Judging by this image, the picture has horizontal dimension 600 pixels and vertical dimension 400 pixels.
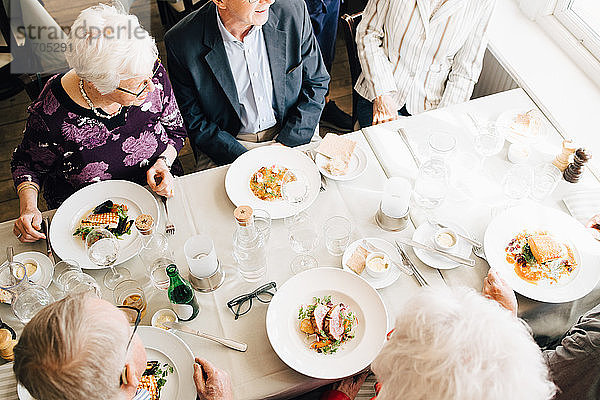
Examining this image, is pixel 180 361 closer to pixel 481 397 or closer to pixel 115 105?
pixel 481 397

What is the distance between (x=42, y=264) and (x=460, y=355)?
54.8 inches

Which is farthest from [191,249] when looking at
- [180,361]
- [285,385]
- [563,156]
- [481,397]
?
[563,156]

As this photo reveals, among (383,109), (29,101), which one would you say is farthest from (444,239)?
(29,101)

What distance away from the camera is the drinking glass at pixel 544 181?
1961 millimetres

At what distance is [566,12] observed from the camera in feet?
9.20

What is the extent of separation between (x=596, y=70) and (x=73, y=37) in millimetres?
2409

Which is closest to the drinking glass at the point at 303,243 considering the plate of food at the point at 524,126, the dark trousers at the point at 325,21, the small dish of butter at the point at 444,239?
the small dish of butter at the point at 444,239

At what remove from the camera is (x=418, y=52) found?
8.30ft

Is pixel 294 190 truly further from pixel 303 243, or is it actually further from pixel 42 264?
pixel 42 264

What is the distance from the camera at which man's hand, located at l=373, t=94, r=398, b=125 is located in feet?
8.29

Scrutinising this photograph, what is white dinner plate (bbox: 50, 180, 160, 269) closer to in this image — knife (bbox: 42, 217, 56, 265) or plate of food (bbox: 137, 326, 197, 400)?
knife (bbox: 42, 217, 56, 265)

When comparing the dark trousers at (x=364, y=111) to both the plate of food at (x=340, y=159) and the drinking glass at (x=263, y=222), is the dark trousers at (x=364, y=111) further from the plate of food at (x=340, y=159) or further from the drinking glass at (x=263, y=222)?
the drinking glass at (x=263, y=222)

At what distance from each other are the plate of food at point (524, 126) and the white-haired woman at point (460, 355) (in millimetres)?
1082

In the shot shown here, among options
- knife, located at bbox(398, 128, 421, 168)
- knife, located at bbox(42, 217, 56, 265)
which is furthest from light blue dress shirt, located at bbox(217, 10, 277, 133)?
knife, located at bbox(42, 217, 56, 265)
